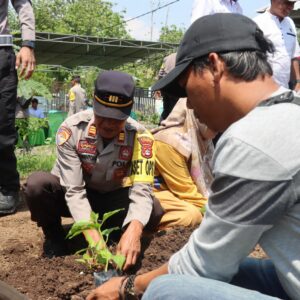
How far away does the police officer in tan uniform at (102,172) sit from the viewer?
2.83 metres

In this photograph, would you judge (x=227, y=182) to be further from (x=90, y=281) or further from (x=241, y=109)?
(x=90, y=281)

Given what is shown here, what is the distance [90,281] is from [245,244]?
1319mm

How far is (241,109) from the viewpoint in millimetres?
1538

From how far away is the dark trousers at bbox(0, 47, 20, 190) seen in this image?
3.60 m

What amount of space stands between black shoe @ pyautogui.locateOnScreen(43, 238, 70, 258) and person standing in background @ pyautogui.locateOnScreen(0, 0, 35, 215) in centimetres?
69

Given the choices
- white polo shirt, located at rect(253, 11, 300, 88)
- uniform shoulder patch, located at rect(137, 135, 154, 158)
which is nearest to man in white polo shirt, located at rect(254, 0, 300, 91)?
white polo shirt, located at rect(253, 11, 300, 88)

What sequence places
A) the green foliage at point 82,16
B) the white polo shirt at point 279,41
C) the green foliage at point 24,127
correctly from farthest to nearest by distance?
the green foliage at point 82,16 < the green foliage at point 24,127 < the white polo shirt at point 279,41

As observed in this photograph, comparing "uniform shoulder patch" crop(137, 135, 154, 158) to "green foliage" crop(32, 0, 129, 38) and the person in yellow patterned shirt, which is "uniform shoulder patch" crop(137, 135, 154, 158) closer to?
the person in yellow patterned shirt

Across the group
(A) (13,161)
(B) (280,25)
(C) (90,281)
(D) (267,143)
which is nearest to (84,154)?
(C) (90,281)

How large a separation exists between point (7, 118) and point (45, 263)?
4.03ft

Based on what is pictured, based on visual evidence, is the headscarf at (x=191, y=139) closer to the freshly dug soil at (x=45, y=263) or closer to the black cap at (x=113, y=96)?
the freshly dug soil at (x=45, y=263)

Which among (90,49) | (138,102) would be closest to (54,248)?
(90,49)

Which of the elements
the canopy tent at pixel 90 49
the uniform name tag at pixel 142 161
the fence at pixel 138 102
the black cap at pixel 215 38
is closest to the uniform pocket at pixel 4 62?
the uniform name tag at pixel 142 161

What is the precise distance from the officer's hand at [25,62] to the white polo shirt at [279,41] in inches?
74.0
